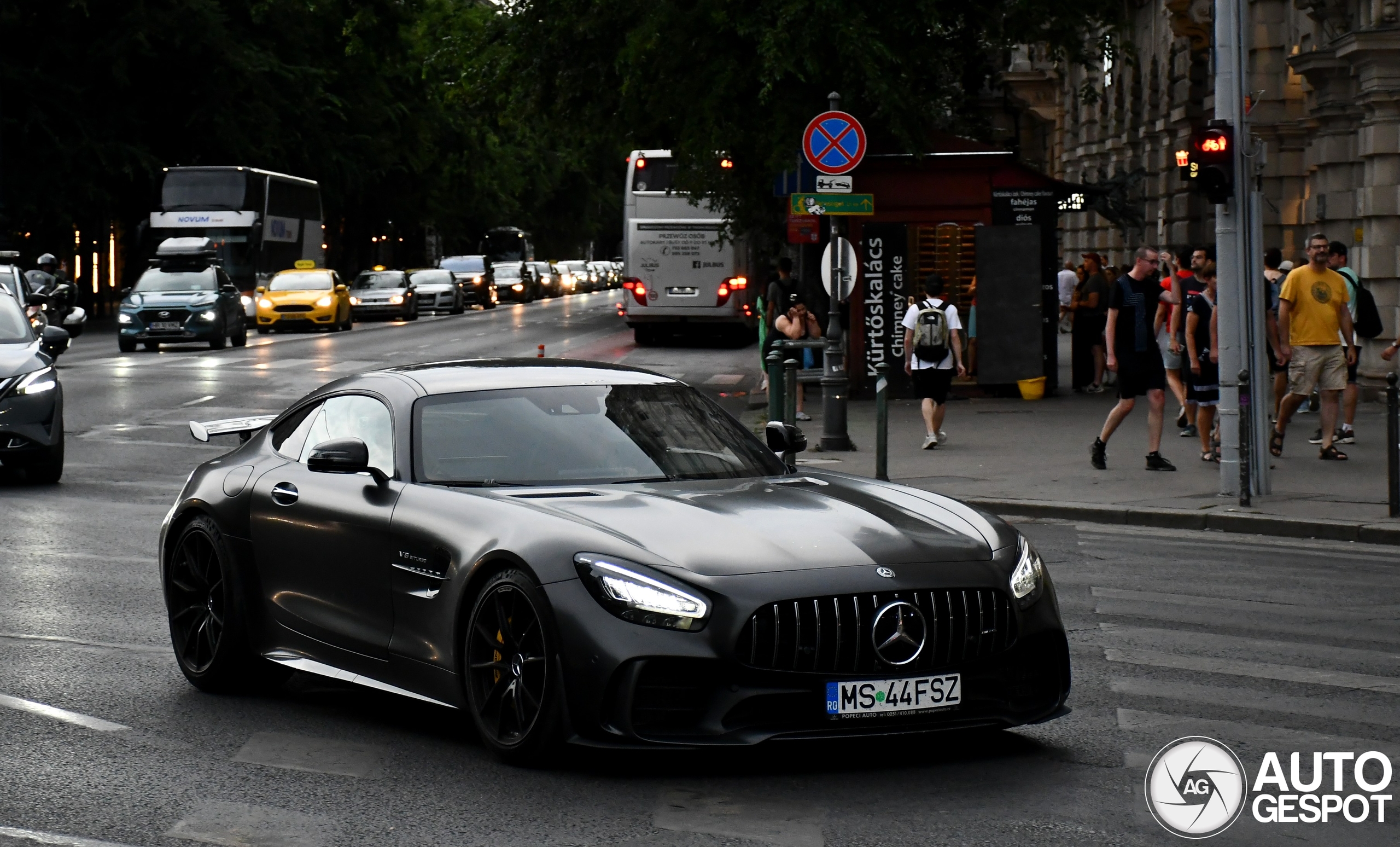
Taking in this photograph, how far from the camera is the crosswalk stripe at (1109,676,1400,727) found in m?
7.23

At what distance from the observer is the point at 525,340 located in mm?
43156

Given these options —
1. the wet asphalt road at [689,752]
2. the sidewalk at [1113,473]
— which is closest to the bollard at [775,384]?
the sidewalk at [1113,473]

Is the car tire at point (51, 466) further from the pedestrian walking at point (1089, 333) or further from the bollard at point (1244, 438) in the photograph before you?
the pedestrian walking at point (1089, 333)

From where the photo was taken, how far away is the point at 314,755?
6.73 meters

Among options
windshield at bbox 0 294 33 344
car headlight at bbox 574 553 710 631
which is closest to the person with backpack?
windshield at bbox 0 294 33 344

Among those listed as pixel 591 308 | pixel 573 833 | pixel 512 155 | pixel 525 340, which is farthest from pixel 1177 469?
pixel 512 155

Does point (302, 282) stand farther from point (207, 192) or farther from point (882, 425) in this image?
point (882, 425)

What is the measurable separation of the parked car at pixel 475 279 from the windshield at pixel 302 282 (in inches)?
847

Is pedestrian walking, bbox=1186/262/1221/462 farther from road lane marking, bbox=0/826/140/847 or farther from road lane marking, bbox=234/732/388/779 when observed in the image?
road lane marking, bbox=0/826/140/847

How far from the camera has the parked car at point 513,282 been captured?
80188 millimetres

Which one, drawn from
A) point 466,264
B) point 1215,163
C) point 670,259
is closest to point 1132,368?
point 1215,163

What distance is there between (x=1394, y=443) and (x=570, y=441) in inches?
322

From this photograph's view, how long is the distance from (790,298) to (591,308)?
42.7 m

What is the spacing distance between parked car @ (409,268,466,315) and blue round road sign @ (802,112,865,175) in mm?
45206
